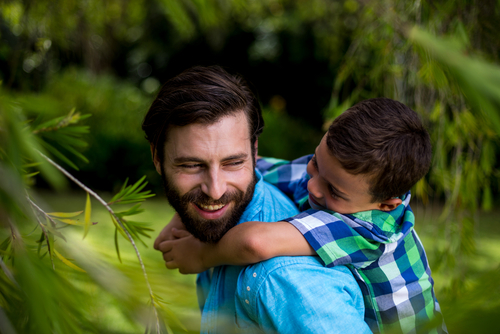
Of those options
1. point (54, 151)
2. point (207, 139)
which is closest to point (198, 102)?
point (207, 139)

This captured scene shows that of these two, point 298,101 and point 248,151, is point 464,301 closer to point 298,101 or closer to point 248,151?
point 248,151

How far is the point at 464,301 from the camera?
0.45 meters

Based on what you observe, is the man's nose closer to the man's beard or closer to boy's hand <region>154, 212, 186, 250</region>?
the man's beard

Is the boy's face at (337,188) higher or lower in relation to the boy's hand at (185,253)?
higher

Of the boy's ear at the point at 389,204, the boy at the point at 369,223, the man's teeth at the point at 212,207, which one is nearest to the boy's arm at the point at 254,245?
the boy at the point at 369,223

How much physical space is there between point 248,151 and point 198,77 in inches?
13.2

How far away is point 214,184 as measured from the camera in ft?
4.08

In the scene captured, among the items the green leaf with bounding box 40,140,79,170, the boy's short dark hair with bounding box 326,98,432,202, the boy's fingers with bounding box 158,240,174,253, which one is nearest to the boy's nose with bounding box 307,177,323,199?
the boy's short dark hair with bounding box 326,98,432,202

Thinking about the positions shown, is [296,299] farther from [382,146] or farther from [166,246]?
[166,246]

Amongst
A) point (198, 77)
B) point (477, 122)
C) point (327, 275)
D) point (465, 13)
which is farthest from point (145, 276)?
point (465, 13)

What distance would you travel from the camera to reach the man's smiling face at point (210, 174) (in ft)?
4.14

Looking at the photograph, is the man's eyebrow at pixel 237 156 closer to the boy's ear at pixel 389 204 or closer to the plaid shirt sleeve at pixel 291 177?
the plaid shirt sleeve at pixel 291 177

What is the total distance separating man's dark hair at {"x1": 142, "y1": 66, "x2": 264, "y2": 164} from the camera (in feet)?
4.20

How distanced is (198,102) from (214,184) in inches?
11.1
